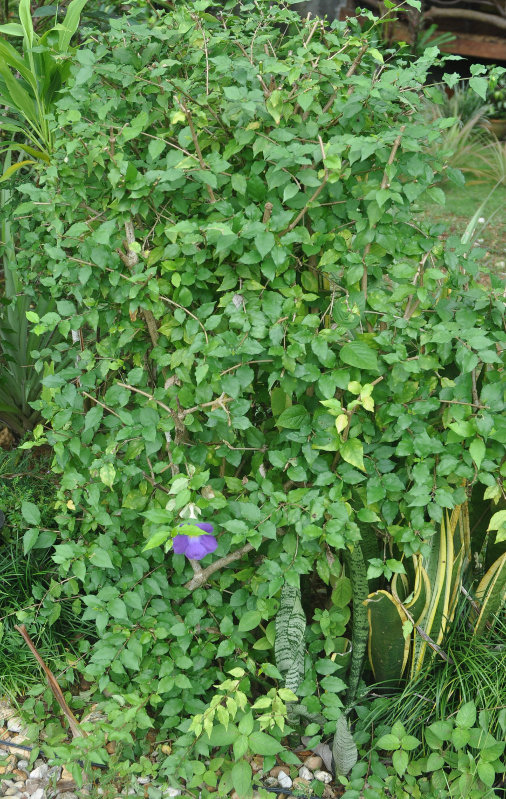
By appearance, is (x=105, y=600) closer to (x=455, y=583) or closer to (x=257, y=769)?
(x=257, y=769)

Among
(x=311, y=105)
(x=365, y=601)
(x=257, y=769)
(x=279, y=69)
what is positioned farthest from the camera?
(x=257, y=769)

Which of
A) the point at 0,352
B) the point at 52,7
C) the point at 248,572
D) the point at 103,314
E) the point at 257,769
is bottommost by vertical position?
the point at 257,769

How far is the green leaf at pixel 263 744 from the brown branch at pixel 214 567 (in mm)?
342

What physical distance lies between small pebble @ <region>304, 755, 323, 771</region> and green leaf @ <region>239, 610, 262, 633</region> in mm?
404

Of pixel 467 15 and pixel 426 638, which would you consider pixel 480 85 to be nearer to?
pixel 426 638

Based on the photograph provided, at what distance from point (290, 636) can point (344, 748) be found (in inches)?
10.9

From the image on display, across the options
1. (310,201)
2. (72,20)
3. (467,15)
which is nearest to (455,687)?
(310,201)

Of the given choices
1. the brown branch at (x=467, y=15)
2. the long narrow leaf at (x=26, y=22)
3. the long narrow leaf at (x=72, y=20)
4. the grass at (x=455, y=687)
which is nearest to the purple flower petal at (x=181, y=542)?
the grass at (x=455, y=687)

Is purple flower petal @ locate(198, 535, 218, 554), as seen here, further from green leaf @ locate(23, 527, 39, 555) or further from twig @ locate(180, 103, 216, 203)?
twig @ locate(180, 103, 216, 203)

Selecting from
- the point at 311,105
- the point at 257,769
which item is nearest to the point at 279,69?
the point at 311,105

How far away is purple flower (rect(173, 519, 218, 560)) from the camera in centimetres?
144

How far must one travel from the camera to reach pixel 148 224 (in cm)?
168

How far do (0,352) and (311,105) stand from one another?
5.31ft

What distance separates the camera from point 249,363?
1.67 metres
